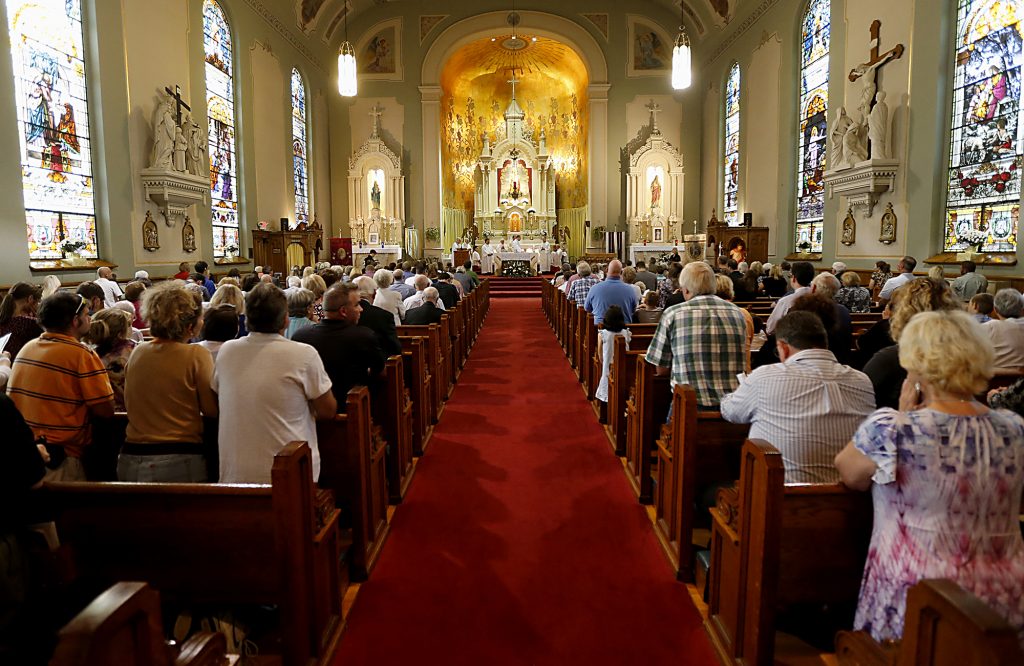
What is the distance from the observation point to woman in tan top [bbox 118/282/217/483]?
248 cm

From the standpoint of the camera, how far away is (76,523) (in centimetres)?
203

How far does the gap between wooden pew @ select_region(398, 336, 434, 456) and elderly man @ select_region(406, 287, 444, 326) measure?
130cm

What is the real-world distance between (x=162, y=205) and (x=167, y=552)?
401 inches

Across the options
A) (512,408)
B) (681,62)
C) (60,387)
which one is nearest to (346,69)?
(681,62)

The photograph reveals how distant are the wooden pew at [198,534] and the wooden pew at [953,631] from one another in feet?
5.39

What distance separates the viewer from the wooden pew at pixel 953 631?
1032 millimetres

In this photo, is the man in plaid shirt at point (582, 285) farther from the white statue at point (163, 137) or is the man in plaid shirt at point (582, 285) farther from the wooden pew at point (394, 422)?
the white statue at point (163, 137)

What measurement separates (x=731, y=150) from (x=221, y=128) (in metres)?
12.7

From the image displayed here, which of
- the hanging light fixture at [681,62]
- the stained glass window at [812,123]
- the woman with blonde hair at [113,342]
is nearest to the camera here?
the woman with blonde hair at [113,342]

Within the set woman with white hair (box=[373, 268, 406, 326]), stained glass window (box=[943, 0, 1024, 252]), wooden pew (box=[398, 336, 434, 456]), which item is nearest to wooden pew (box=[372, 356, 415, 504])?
wooden pew (box=[398, 336, 434, 456])

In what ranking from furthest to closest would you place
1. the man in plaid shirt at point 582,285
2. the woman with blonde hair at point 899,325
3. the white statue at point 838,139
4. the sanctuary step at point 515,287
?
the sanctuary step at point 515,287 < the white statue at point 838,139 < the man in plaid shirt at point 582,285 < the woman with blonde hair at point 899,325

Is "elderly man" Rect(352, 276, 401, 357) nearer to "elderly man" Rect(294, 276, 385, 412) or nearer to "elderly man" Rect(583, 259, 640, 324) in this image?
"elderly man" Rect(294, 276, 385, 412)

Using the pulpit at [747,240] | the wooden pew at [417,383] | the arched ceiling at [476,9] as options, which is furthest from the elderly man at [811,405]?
the arched ceiling at [476,9]

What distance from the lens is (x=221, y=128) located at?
13125 millimetres
